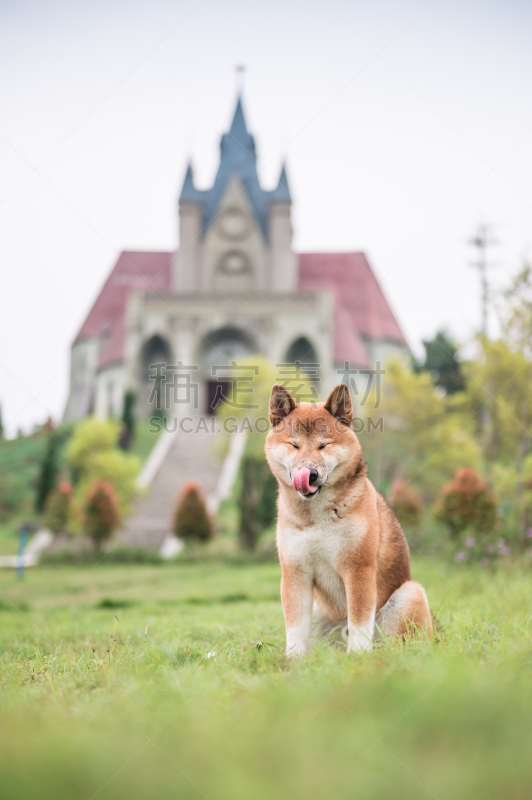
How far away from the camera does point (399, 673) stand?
246 centimetres

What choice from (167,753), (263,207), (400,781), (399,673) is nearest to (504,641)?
(399,673)

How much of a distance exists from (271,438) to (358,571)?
2.87 ft

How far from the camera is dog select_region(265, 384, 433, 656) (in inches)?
128

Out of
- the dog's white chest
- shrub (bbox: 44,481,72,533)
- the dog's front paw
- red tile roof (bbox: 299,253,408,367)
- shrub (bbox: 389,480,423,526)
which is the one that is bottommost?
shrub (bbox: 44,481,72,533)

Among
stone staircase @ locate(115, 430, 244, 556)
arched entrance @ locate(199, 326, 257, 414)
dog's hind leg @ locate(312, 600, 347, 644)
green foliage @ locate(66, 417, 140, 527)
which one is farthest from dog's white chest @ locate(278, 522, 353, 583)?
arched entrance @ locate(199, 326, 257, 414)

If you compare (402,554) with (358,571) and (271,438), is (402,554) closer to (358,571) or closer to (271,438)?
(358,571)

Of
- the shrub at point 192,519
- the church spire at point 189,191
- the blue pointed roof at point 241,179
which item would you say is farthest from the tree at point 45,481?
the church spire at point 189,191

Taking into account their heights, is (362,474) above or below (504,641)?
above

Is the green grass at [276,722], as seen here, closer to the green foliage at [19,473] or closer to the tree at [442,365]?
the green foliage at [19,473]

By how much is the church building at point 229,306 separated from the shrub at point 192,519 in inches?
637

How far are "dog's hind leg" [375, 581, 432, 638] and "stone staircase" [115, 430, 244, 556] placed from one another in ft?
49.4

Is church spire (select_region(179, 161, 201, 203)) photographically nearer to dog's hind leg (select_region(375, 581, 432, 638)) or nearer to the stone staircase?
the stone staircase

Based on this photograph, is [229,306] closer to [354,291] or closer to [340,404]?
[354,291]

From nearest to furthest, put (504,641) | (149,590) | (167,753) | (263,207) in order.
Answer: (167,753) → (504,641) → (149,590) → (263,207)
